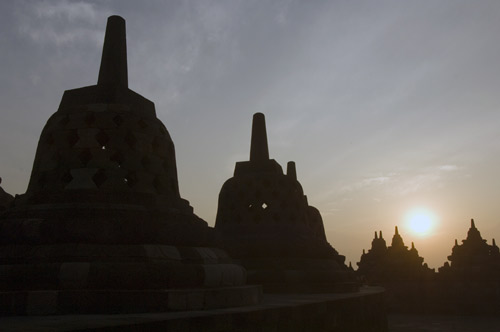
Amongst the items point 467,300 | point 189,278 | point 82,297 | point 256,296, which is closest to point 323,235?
point 467,300

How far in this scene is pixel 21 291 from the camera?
569cm

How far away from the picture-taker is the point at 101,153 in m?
7.54

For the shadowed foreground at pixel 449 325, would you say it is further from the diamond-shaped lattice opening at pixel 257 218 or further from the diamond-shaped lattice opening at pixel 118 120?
the diamond-shaped lattice opening at pixel 118 120

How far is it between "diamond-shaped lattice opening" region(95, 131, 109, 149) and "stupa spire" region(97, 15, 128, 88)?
1.16m

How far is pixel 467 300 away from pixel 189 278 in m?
21.9

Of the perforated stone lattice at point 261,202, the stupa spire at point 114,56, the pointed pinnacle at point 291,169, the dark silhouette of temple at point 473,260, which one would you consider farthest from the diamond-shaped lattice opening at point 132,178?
the dark silhouette of temple at point 473,260

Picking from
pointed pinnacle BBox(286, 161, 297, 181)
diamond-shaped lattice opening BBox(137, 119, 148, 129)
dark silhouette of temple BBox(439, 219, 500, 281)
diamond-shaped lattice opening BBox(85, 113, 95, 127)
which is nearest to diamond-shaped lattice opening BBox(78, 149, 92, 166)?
diamond-shaped lattice opening BBox(85, 113, 95, 127)

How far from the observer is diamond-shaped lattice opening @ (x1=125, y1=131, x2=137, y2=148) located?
7.79 meters

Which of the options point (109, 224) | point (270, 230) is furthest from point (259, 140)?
point (109, 224)

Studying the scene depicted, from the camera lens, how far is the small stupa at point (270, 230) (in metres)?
12.4

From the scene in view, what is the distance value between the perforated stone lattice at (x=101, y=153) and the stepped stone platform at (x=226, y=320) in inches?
106

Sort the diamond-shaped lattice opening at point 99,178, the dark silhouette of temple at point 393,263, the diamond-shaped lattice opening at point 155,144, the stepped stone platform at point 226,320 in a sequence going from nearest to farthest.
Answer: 1. the stepped stone platform at point 226,320
2. the diamond-shaped lattice opening at point 99,178
3. the diamond-shaped lattice opening at point 155,144
4. the dark silhouette of temple at point 393,263

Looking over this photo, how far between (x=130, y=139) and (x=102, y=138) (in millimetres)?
475

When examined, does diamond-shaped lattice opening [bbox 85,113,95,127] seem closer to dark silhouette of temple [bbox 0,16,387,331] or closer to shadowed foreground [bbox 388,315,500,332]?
dark silhouette of temple [bbox 0,16,387,331]
